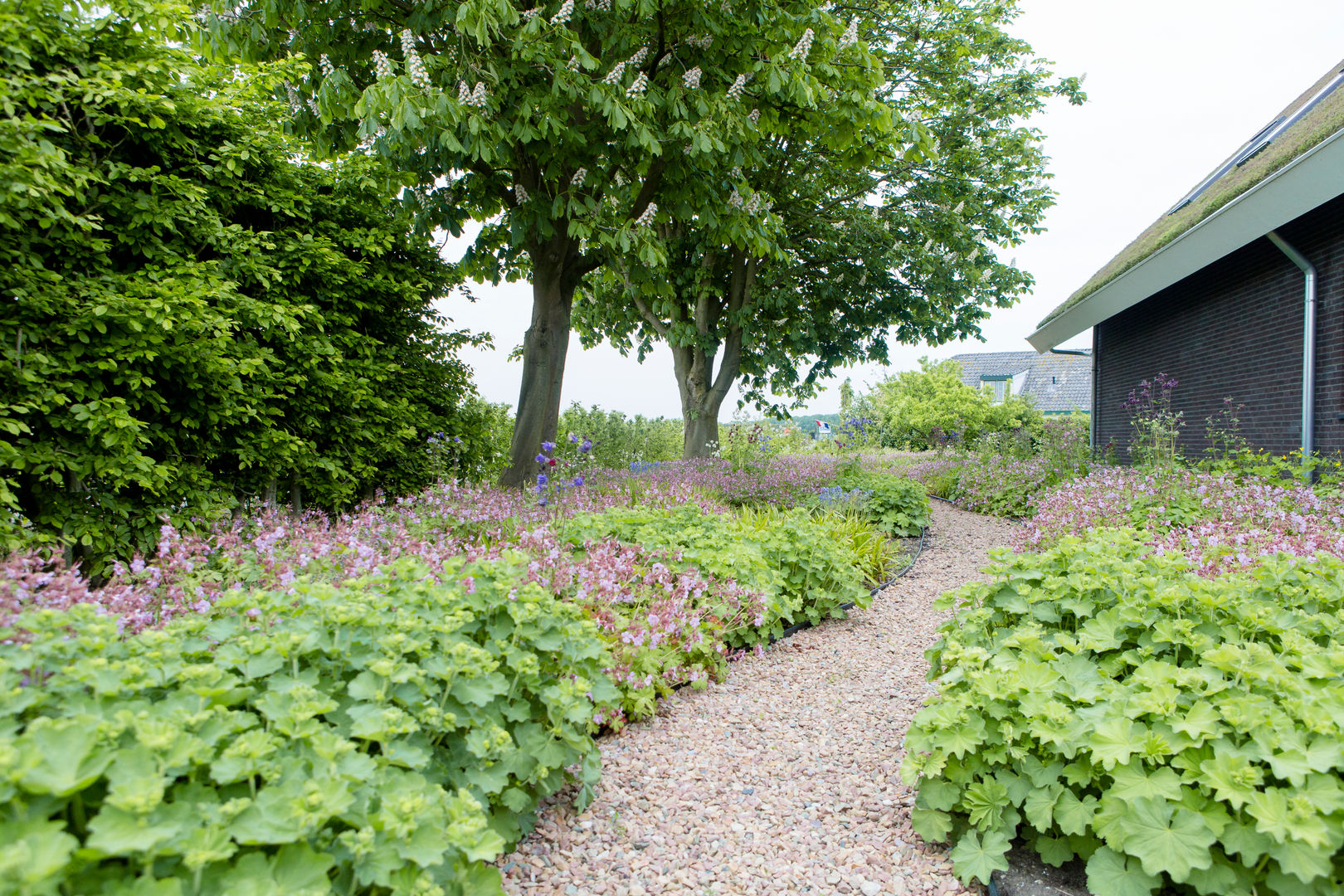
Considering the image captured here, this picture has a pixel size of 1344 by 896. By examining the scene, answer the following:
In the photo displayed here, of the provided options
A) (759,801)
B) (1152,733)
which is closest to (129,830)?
(759,801)

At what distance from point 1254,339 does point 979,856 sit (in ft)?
28.6

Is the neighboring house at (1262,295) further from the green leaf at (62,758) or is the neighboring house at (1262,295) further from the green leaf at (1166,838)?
the green leaf at (62,758)

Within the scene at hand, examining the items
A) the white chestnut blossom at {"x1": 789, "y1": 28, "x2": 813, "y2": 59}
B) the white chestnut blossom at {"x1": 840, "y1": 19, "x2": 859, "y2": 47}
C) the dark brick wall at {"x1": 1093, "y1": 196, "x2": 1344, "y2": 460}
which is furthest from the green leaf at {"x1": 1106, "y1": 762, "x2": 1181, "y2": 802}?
the dark brick wall at {"x1": 1093, "y1": 196, "x2": 1344, "y2": 460}

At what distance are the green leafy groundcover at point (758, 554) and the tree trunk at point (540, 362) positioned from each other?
2.40 meters

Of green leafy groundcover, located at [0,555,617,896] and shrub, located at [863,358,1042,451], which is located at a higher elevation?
shrub, located at [863,358,1042,451]

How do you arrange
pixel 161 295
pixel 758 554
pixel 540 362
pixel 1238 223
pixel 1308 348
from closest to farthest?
pixel 161 295, pixel 758 554, pixel 1238 223, pixel 1308 348, pixel 540 362

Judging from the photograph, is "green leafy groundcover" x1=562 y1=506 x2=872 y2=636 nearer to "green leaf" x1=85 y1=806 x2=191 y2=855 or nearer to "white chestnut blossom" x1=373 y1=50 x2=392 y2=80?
"green leaf" x1=85 y1=806 x2=191 y2=855

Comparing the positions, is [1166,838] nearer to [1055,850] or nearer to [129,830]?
[1055,850]

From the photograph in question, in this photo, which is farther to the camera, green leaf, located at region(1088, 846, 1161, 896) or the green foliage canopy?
the green foliage canopy

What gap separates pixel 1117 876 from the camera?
71.6 inches

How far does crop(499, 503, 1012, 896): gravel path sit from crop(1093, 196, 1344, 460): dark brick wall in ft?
20.4

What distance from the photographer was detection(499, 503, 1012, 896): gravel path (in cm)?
218

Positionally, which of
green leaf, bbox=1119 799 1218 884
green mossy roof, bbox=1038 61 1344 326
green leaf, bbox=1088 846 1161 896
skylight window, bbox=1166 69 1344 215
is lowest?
green leaf, bbox=1088 846 1161 896

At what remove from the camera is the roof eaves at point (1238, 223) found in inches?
220
